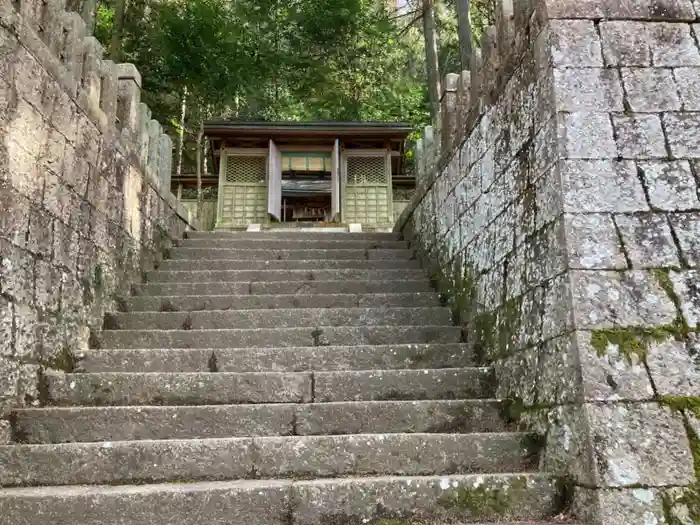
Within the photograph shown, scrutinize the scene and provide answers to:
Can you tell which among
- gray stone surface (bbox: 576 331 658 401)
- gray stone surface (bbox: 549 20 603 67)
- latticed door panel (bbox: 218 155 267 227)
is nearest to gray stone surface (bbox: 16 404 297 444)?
gray stone surface (bbox: 576 331 658 401)

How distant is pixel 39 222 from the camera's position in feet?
10.5

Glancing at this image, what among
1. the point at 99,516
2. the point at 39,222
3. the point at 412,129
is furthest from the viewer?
the point at 412,129

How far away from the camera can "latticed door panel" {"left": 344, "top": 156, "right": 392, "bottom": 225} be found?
13.3m

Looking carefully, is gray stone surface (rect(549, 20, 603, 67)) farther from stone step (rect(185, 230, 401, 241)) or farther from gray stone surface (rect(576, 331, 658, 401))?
stone step (rect(185, 230, 401, 241))

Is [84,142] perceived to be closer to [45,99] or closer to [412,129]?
[45,99]

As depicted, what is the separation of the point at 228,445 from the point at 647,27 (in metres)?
2.86

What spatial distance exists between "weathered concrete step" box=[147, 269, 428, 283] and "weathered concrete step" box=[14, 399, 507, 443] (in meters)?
2.24

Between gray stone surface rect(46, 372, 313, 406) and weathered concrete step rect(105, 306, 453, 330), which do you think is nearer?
gray stone surface rect(46, 372, 313, 406)

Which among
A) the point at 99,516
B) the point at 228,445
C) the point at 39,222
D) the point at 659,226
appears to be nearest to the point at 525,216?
the point at 659,226

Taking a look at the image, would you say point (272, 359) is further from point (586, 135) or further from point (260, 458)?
point (586, 135)

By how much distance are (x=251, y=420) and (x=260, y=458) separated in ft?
1.20

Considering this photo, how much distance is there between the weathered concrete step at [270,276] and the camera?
515 cm

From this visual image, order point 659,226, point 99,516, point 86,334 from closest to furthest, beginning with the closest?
point 99,516 → point 659,226 → point 86,334

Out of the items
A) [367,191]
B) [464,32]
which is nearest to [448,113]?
[464,32]
